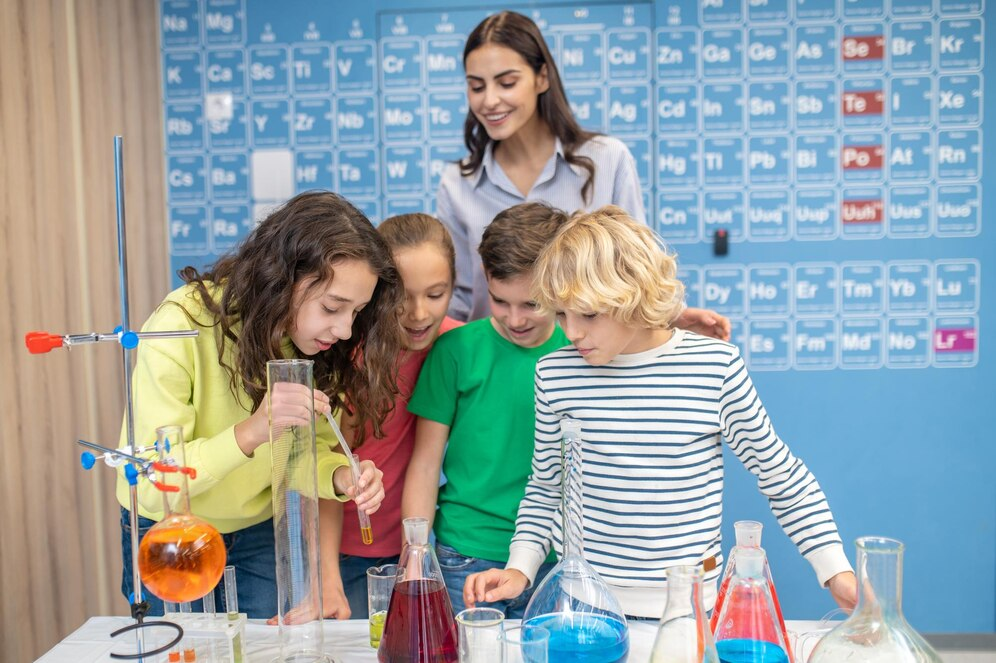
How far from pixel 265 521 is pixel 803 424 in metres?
1.99

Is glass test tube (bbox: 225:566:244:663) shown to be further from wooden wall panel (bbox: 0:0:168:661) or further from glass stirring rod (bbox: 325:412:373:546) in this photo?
wooden wall panel (bbox: 0:0:168:661)

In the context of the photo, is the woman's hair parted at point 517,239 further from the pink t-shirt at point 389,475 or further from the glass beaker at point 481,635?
the glass beaker at point 481,635

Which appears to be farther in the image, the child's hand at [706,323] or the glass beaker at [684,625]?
the child's hand at [706,323]

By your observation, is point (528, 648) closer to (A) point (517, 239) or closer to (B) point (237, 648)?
(B) point (237, 648)

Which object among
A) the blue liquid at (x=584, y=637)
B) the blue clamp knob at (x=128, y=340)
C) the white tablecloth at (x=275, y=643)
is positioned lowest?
the white tablecloth at (x=275, y=643)

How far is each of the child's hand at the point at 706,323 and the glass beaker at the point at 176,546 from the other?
1.07m

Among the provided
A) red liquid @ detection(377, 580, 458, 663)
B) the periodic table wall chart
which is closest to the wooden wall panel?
the periodic table wall chart

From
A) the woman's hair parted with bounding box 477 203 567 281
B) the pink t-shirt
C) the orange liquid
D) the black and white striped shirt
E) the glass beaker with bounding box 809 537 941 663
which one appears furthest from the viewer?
the pink t-shirt

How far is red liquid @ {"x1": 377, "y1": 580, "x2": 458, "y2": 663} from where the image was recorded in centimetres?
95

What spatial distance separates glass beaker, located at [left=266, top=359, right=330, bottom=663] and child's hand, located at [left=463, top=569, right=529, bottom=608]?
219 mm

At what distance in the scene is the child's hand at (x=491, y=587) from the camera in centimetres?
113

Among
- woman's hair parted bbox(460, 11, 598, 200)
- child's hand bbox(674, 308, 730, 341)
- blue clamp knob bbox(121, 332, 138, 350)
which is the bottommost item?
child's hand bbox(674, 308, 730, 341)

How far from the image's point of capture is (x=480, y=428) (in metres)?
1.69

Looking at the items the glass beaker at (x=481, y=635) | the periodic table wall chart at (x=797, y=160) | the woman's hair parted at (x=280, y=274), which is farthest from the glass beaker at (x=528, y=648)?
the periodic table wall chart at (x=797, y=160)
